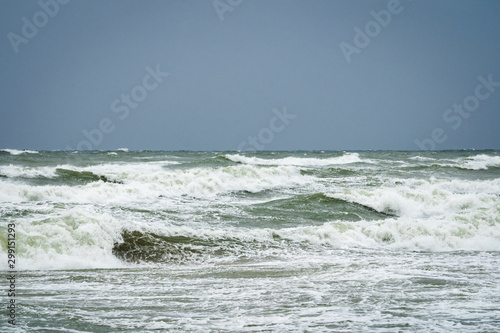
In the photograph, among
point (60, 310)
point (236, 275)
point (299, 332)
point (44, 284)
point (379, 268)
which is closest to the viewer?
point (299, 332)

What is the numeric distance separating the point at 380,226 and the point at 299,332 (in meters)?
7.65

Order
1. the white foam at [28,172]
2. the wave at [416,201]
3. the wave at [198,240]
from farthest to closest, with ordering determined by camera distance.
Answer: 1. the white foam at [28,172]
2. the wave at [416,201]
3. the wave at [198,240]

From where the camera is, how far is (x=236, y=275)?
26.5ft

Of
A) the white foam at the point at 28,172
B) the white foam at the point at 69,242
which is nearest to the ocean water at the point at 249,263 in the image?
the white foam at the point at 69,242

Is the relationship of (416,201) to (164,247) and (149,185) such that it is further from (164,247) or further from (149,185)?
(164,247)

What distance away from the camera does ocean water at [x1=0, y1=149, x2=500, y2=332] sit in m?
5.55

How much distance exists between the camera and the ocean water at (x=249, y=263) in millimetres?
5555

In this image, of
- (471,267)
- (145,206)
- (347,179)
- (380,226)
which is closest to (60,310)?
(471,267)

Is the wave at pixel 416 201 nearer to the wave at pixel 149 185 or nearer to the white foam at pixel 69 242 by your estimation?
the wave at pixel 149 185

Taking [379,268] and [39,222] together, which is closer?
[379,268]

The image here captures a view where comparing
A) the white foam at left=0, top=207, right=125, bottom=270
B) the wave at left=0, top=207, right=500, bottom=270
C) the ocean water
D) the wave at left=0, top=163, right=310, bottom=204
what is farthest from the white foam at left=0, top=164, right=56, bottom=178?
the white foam at left=0, top=207, right=125, bottom=270

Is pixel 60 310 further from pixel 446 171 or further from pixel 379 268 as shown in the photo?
pixel 446 171

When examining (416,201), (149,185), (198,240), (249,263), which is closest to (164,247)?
(198,240)

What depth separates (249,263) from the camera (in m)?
9.16
